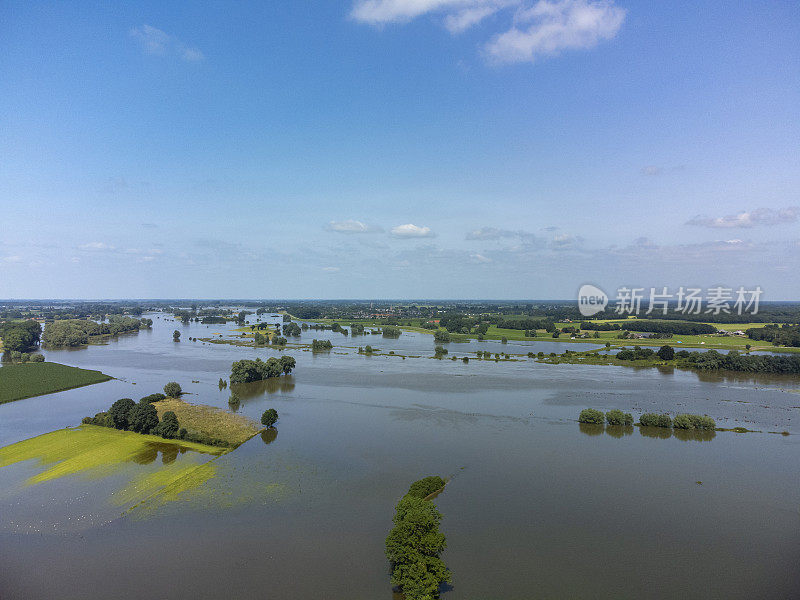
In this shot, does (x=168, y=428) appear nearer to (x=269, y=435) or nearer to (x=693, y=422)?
(x=269, y=435)

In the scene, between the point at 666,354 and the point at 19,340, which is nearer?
the point at 666,354

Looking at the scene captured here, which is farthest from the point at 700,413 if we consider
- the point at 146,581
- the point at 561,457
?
the point at 146,581

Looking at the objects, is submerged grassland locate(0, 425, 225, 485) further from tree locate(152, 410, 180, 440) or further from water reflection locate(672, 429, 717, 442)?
water reflection locate(672, 429, 717, 442)

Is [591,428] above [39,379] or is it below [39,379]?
below

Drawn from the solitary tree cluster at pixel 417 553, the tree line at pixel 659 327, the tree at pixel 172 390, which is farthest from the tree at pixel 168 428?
the tree line at pixel 659 327

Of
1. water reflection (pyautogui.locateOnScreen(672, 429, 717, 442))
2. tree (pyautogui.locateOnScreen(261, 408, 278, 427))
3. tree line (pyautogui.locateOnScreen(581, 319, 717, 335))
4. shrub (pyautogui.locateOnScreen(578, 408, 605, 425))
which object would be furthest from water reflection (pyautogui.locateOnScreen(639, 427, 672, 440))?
tree line (pyautogui.locateOnScreen(581, 319, 717, 335))

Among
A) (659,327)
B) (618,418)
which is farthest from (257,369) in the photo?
(659,327)
